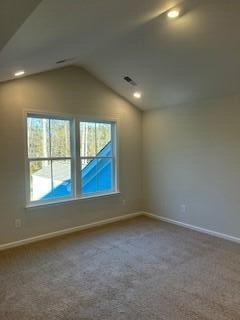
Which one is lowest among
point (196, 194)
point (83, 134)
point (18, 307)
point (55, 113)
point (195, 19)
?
point (18, 307)

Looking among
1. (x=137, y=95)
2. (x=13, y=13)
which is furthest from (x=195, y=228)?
(x=13, y=13)

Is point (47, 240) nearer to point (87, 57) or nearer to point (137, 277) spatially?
point (137, 277)

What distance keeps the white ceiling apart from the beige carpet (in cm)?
234

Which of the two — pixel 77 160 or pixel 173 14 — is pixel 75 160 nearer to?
pixel 77 160

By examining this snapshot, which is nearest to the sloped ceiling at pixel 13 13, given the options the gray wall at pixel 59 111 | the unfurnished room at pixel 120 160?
the unfurnished room at pixel 120 160

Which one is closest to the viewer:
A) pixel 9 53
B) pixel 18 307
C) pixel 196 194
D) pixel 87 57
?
pixel 9 53

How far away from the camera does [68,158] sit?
4.52m

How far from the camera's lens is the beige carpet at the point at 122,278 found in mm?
2311

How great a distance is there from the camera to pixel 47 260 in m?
3.37

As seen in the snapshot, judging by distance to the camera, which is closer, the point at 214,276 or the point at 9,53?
the point at 9,53

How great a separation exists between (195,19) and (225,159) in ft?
7.23

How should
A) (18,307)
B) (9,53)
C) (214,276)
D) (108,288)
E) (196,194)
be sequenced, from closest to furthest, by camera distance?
(9,53)
(18,307)
(108,288)
(214,276)
(196,194)

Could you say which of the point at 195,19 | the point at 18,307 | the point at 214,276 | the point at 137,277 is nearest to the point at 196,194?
the point at 214,276

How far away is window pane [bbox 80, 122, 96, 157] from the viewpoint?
4688 mm
